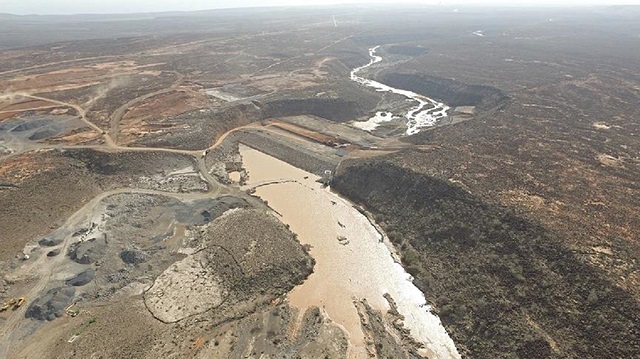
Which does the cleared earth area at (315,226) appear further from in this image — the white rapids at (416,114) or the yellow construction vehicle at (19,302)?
the white rapids at (416,114)

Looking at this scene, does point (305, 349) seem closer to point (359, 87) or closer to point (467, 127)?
point (467, 127)

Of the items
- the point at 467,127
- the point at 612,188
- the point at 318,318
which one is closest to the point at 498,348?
the point at 318,318

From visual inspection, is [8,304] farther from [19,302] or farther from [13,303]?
[19,302]

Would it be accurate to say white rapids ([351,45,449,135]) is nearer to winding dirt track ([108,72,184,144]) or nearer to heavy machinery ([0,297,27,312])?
winding dirt track ([108,72,184,144])

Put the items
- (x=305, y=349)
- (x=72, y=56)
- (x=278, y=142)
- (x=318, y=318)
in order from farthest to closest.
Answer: (x=72, y=56)
(x=278, y=142)
(x=318, y=318)
(x=305, y=349)

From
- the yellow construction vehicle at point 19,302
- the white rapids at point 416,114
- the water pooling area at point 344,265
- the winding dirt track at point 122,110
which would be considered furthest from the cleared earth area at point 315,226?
the white rapids at point 416,114

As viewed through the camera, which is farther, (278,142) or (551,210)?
(278,142)

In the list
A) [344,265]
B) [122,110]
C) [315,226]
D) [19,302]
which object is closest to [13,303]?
[19,302]
